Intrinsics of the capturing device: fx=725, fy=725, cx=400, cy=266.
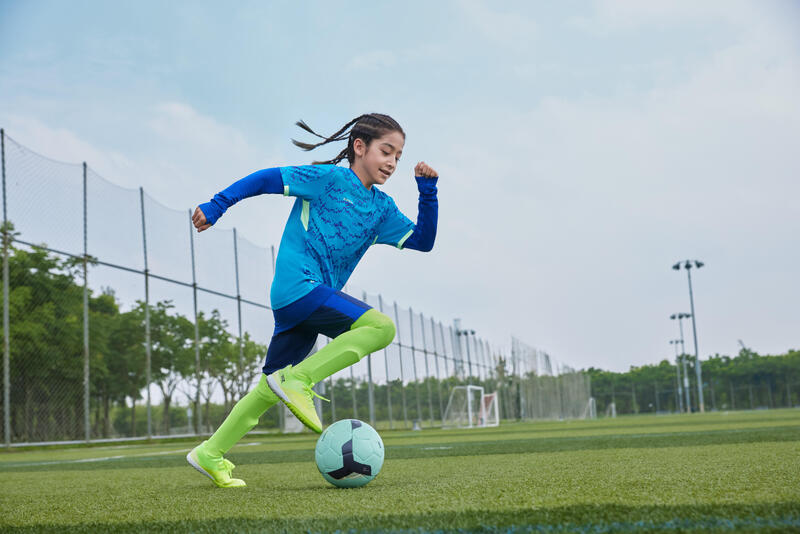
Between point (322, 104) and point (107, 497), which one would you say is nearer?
point (107, 497)

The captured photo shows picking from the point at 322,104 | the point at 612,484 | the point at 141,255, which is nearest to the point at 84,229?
the point at 141,255

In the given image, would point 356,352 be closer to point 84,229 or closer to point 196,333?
point 84,229

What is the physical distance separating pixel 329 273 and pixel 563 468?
65.6 inches

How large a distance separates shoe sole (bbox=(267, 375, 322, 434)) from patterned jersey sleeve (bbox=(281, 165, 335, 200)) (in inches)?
34.6

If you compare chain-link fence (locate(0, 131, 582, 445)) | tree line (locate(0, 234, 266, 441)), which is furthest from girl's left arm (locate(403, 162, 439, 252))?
tree line (locate(0, 234, 266, 441))

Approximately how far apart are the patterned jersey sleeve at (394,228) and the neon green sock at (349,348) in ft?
1.98

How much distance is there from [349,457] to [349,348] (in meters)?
0.52

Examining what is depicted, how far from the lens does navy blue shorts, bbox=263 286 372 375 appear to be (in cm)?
334

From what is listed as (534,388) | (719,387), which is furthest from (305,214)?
(719,387)

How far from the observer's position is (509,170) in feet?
47.1

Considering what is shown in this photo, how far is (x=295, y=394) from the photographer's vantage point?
326 centimetres

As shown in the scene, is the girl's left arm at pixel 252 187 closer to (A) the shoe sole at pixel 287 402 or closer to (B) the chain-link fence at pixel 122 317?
(A) the shoe sole at pixel 287 402

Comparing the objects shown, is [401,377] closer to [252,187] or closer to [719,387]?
[252,187]

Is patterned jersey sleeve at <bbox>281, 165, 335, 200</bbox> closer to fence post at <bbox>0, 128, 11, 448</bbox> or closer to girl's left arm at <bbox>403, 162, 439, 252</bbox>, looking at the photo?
girl's left arm at <bbox>403, 162, 439, 252</bbox>
